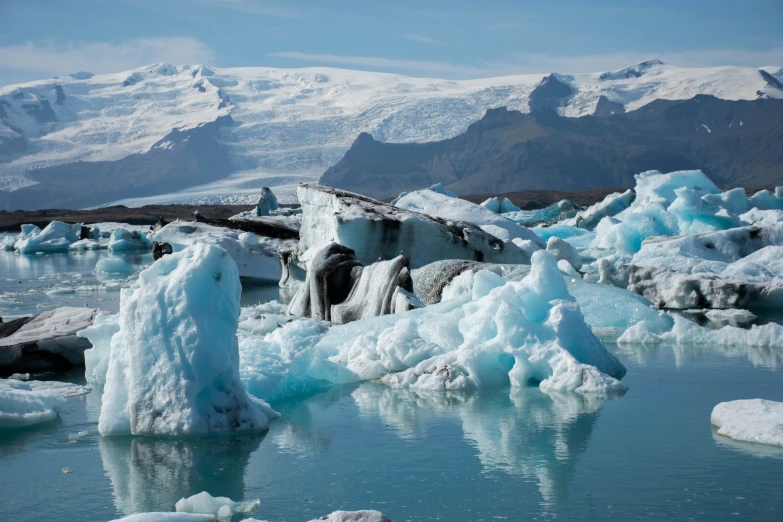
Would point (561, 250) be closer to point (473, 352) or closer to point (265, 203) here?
point (473, 352)

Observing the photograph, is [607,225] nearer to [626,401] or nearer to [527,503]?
[626,401]

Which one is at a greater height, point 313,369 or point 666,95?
point 666,95

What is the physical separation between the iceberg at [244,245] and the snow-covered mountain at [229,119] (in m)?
53.6

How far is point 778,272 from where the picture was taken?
13.2m

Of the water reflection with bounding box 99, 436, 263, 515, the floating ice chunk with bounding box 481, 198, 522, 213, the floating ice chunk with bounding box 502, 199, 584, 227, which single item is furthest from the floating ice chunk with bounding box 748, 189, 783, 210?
the water reflection with bounding box 99, 436, 263, 515

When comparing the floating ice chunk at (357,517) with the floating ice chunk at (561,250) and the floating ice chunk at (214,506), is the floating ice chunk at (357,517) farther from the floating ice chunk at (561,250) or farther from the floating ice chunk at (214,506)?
the floating ice chunk at (561,250)

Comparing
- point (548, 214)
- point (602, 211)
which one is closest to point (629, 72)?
point (548, 214)

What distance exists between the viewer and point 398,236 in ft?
46.5

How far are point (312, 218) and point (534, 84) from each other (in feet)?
284

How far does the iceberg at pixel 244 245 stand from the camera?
17.0 m

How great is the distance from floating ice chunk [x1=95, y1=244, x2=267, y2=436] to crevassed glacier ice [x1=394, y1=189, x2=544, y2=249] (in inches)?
432

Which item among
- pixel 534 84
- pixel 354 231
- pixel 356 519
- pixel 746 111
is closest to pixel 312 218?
pixel 354 231

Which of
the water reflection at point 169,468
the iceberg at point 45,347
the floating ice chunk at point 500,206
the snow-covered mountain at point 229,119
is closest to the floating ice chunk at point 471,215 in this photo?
the iceberg at point 45,347

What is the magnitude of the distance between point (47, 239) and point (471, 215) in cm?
2114
